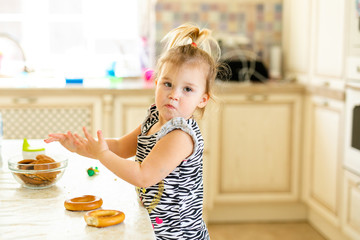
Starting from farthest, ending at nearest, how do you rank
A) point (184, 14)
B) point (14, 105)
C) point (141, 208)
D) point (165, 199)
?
point (184, 14)
point (14, 105)
point (165, 199)
point (141, 208)

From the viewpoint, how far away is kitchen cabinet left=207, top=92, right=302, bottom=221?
3.25 metres

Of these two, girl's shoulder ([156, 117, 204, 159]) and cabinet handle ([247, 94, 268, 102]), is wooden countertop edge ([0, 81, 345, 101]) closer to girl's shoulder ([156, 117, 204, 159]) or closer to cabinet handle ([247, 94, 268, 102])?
cabinet handle ([247, 94, 268, 102])

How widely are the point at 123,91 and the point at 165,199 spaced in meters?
1.95

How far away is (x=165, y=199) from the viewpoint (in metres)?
1.21

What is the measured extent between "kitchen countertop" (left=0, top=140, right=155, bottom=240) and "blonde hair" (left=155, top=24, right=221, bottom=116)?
329mm

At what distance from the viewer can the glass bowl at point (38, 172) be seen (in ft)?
4.00

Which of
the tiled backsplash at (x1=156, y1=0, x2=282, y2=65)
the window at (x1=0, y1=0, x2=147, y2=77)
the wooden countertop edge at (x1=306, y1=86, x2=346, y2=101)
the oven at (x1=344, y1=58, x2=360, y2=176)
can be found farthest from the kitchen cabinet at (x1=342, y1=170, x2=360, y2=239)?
the window at (x1=0, y1=0, x2=147, y2=77)

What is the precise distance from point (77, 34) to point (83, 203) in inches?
115

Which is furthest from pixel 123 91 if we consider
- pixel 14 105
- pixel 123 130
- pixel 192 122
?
pixel 192 122

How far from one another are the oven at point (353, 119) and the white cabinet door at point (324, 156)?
85mm

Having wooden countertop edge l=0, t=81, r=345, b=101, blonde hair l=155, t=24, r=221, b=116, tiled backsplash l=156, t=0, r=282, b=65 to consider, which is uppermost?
tiled backsplash l=156, t=0, r=282, b=65

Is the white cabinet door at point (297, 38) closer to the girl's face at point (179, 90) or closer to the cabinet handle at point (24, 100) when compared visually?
the cabinet handle at point (24, 100)

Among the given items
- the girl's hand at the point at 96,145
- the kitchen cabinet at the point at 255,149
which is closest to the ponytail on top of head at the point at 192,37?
the girl's hand at the point at 96,145

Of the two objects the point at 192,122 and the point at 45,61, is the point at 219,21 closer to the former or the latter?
the point at 45,61
